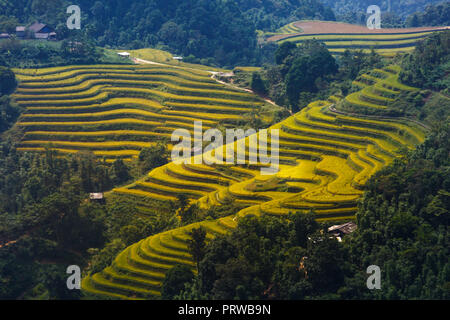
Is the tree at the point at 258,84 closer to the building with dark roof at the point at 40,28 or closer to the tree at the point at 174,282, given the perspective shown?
the building with dark roof at the point at 40,28

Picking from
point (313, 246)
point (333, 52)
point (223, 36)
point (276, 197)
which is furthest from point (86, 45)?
point (313, 246)

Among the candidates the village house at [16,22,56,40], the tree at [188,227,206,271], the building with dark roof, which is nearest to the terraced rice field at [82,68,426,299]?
the tree at [188,227,206,271]

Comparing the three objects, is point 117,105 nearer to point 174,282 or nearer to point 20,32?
point 20,32

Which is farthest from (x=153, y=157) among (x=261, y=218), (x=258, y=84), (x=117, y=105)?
(x=261, y=218)

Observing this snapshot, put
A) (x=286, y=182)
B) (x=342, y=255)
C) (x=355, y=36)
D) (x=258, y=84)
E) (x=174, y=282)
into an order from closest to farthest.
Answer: (x=174, y=282) < (x=342, y=255) < (x=286, y=182) < (x=258, y=84) < (x=355, y=36)

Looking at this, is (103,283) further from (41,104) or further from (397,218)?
(41,104)

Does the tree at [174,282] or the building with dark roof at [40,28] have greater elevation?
the building with dark roof at [40,28]

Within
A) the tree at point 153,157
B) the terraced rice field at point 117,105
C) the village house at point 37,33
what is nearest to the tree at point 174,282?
the tree at point 153,157
